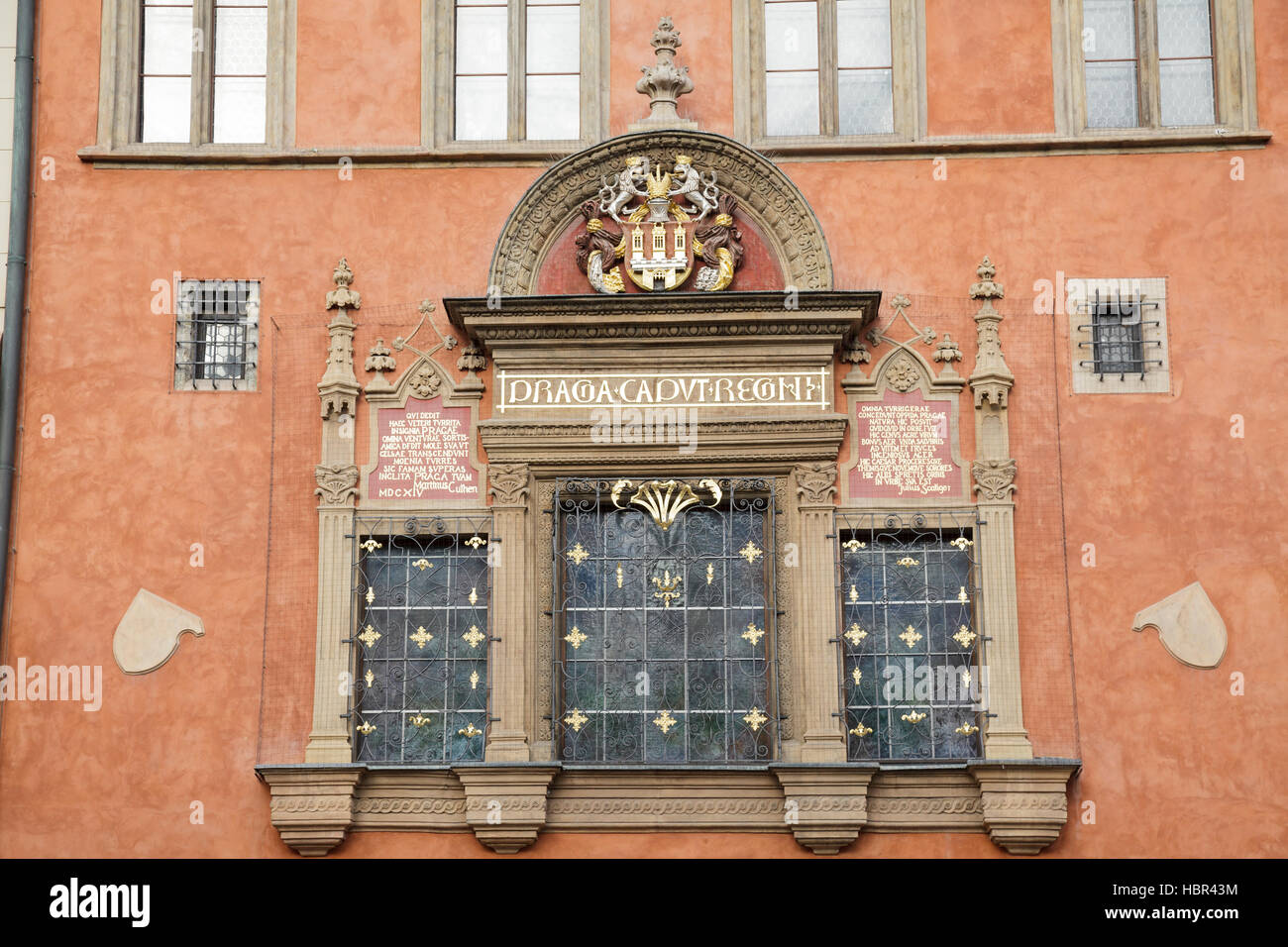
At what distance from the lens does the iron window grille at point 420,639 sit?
48.9 feet

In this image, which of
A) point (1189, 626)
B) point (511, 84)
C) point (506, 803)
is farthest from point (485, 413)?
point (1189, 626)

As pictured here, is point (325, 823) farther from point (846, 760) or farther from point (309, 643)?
point (846, 760)

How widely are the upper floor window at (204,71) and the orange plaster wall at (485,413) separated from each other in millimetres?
401

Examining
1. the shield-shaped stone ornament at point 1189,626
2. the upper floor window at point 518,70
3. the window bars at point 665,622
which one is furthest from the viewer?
the upper floor window at point 518,70

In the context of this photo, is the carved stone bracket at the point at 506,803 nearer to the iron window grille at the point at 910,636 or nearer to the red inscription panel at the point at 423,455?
the red inscription panel at the point at 423,455

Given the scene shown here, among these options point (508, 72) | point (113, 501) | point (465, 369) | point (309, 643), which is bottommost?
point (309, 643)

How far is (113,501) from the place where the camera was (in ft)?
49.9

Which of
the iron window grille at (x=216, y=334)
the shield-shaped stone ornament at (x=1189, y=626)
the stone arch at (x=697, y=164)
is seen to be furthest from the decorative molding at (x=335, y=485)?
the shield-shaped stone ornament at (x=1189, y=626)

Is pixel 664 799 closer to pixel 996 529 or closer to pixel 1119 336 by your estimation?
pixel 996 529

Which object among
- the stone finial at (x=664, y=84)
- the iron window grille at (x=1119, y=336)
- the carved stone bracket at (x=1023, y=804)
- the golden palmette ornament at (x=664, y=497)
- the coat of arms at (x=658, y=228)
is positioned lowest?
the carved stone bracket at (x=1023, y=804)

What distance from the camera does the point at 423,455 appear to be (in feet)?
50.2
